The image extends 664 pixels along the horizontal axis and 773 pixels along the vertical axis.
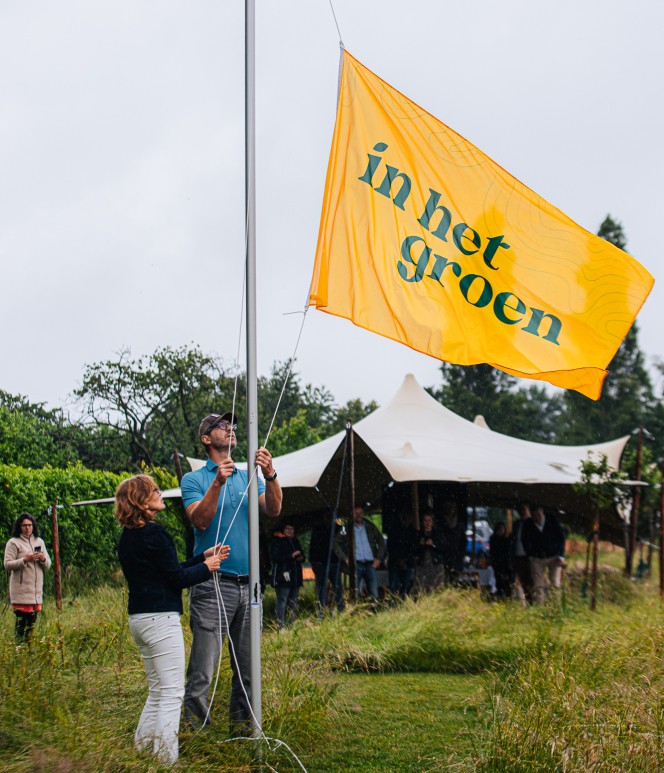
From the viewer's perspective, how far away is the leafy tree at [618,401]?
162 feet

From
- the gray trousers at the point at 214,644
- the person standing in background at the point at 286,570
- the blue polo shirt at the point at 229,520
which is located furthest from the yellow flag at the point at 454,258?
the person standing in background at the point at 286,570

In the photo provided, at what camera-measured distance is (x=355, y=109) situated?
18.3 ft

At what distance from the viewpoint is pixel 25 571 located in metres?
9.09

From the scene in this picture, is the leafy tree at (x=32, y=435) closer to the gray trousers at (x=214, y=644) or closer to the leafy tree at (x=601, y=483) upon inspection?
the leafy tree at (x=601, y=483)

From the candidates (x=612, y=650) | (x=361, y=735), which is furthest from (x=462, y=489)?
(x=361, y=735)

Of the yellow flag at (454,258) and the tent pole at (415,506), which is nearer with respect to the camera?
the yellow flag at (454,258)

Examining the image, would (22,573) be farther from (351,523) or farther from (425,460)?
(425,460)

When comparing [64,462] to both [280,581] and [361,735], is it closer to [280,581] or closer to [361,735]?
[280,581]

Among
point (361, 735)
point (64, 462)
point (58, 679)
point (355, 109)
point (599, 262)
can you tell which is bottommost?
point (361, 735)

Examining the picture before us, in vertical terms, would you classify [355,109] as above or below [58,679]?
above

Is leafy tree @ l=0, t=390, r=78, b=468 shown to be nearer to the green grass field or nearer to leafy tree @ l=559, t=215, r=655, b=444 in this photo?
the green grass field

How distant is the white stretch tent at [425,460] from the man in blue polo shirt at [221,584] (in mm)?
7743

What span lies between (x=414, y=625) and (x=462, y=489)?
728 centimetres

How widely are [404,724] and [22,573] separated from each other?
4356 mm
